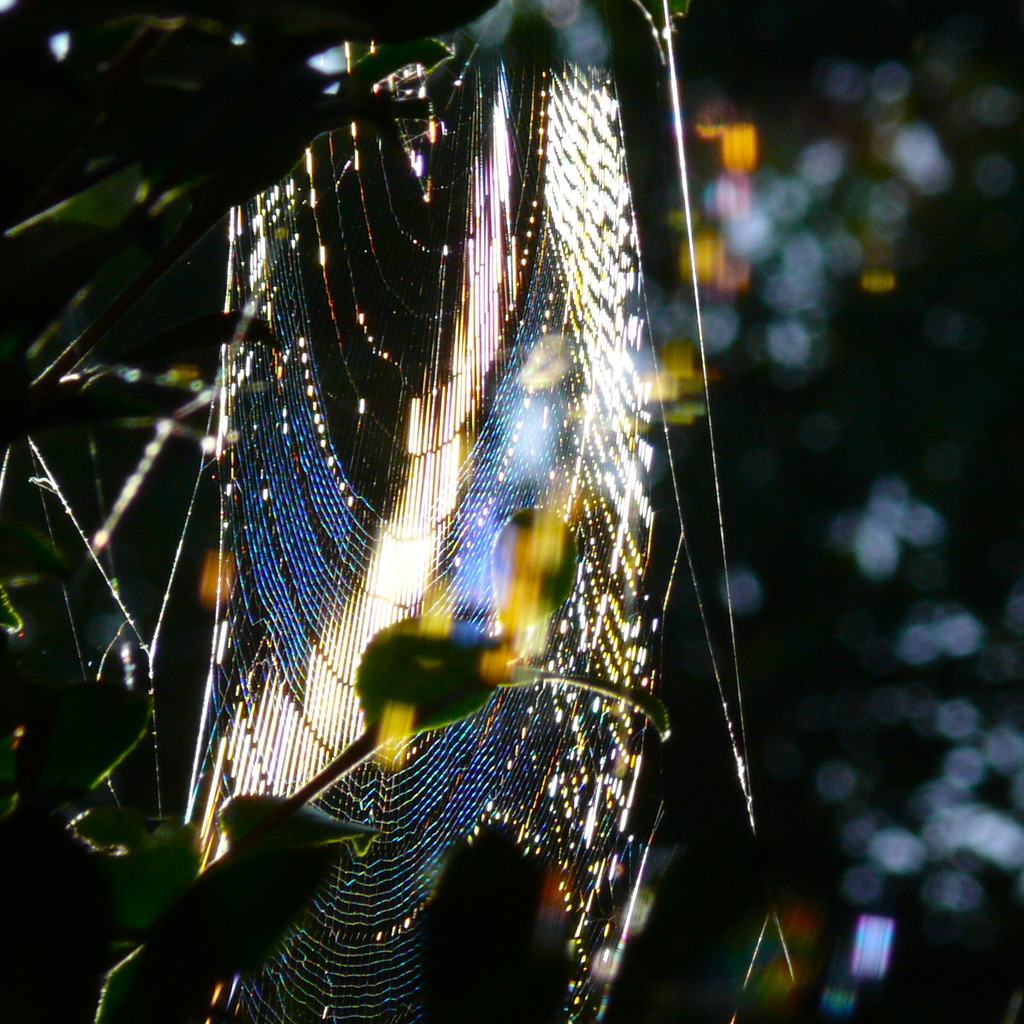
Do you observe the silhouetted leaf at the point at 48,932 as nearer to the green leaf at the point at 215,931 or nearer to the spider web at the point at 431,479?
the green leaf at the point at 215,931

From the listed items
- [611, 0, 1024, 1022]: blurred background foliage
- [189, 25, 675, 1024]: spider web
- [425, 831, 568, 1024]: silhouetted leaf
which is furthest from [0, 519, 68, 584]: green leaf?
[611, 0, 1024, 1022]: blurred background foliage

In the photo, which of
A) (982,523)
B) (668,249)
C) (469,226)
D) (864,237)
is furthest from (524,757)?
(982,523)

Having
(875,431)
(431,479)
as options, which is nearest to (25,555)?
(431,479)

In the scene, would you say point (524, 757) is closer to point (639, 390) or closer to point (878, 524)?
point (639, 390)

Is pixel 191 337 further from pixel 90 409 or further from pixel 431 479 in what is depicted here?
pixel 431 479

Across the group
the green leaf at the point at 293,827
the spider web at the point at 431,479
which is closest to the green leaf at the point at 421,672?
the green leaf at the point at 293,827
